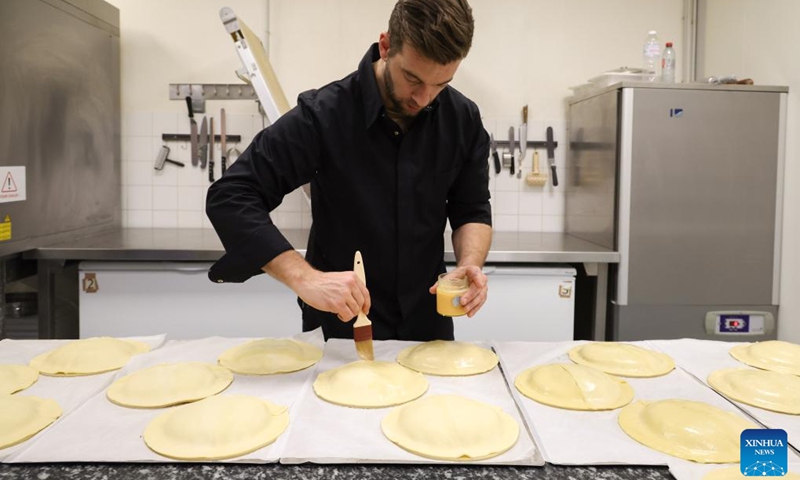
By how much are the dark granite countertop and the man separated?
16.0 inches

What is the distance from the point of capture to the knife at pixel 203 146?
120 inches

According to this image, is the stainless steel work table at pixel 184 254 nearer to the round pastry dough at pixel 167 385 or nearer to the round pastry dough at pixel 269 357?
the round pastry dough at pixel 269 357

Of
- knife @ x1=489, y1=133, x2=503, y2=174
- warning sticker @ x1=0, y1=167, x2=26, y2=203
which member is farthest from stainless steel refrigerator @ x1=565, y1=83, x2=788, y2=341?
warning sticker @ x1=0, y1=167, x2=26, y2=203

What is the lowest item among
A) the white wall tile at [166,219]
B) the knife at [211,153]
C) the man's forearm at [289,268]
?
the man's forearm at [289,268]

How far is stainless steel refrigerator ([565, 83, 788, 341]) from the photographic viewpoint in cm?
247

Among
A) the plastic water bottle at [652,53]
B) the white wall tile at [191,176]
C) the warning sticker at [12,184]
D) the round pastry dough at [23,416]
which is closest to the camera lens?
the round pastry dough at [23,416]

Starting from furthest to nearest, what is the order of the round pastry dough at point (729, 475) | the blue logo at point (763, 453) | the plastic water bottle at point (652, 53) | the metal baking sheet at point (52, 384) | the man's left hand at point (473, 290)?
the plastic water bottle at point (652, 53), the man's left hand at point (473, 290), the metal baking sheet at point (52, 384), the round pastry dough at point (729, 475), the blue logo at point (763, 453)

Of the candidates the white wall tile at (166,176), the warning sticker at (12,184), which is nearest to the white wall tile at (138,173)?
the white wall tile at (166,176)

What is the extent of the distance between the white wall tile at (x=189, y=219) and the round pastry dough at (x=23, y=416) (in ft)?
6.80

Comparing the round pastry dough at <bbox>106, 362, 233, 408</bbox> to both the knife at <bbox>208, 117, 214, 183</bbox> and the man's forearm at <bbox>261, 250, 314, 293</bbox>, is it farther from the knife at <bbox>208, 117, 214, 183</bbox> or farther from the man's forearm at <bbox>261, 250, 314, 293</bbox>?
the knife at <bbox>208, 117, 214, 183</bbox>

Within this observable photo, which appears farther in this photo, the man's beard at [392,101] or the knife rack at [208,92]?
the knife rack at [208,92]

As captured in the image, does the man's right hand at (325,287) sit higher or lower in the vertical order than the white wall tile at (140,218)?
lower

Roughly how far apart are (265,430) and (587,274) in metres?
1.85

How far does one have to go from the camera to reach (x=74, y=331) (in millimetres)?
2613
